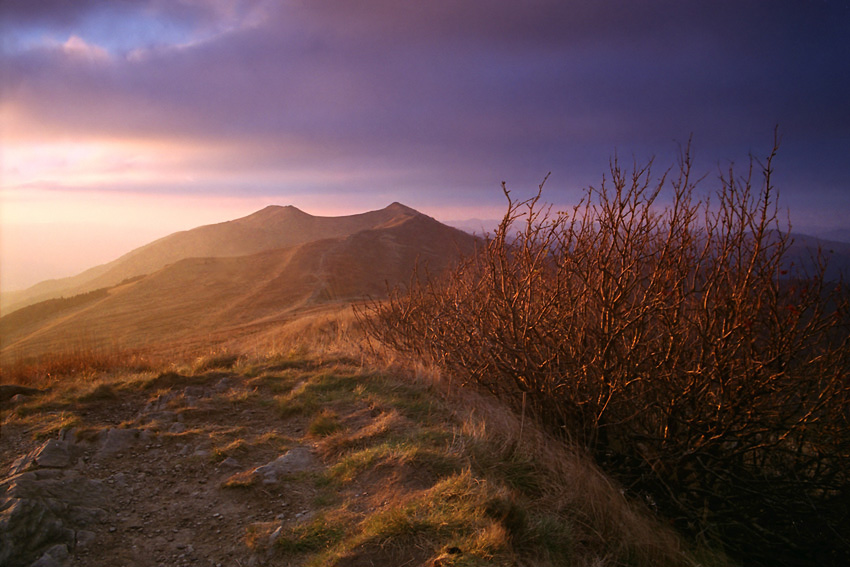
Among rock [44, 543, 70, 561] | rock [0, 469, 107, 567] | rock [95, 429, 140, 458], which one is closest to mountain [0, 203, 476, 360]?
rock [95, 429, 140, 458]

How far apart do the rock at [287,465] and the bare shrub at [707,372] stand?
187cm

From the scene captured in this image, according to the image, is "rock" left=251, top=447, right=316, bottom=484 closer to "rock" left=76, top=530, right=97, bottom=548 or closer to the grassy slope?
the grassy slope

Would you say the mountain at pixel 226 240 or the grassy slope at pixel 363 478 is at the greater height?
the mountain at pixel 226 240

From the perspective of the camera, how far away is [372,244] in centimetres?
3431

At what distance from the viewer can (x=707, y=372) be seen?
3.48 metres

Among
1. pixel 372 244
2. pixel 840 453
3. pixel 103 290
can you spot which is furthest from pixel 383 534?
pixel 372 244

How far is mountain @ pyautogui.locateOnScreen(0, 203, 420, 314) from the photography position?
41.3 metres

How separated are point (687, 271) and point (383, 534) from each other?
111 inches

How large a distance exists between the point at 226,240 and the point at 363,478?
4821 cm

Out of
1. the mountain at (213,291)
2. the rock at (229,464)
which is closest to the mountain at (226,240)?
the mountain at (213,291)

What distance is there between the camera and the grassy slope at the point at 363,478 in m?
2.62

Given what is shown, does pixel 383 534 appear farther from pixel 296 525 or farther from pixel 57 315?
pixel 57 315

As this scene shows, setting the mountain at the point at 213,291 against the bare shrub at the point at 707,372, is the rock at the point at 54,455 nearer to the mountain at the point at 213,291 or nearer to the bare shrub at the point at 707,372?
the bare shrub at the point at 707,372

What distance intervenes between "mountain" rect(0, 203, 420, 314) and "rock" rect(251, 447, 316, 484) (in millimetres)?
37584
